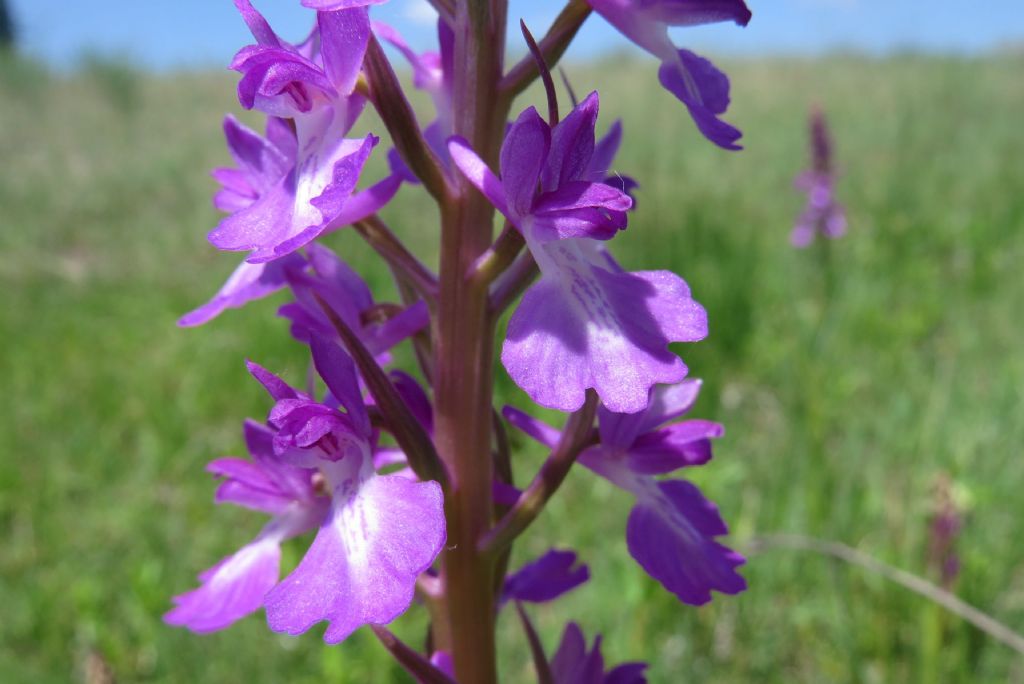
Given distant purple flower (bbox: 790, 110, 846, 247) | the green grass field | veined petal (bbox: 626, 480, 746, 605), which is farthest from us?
Result: distant purple flower (bbox: 790, 110, 846, 247)

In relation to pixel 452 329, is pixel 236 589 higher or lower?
lower

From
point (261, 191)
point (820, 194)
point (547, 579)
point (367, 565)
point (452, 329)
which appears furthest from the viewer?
point (820, 194)

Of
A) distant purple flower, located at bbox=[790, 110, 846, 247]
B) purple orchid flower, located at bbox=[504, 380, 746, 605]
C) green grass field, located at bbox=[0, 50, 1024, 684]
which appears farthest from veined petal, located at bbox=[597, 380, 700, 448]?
distant purple flower, located at bbox=[790, 110, 846, 247]

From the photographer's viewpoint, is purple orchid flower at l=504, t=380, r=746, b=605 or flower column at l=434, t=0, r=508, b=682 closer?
flower column at l=434, t=0, r=508, b=682

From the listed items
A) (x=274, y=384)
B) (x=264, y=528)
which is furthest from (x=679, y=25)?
(x=264, y=528)

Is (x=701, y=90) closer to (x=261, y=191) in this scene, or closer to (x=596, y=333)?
(x=596, y=333)

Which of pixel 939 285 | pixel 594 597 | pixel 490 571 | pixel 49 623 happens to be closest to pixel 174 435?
pixel 49 623

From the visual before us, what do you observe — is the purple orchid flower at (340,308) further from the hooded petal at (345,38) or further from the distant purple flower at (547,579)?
the distant purple flower at (547,579)

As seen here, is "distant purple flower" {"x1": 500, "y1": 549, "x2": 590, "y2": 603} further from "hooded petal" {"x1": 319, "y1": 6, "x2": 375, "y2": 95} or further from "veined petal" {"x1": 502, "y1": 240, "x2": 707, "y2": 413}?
"hooded petal" {"x1": 319, "y1": 6, "x2": 375, "y2": 95}
